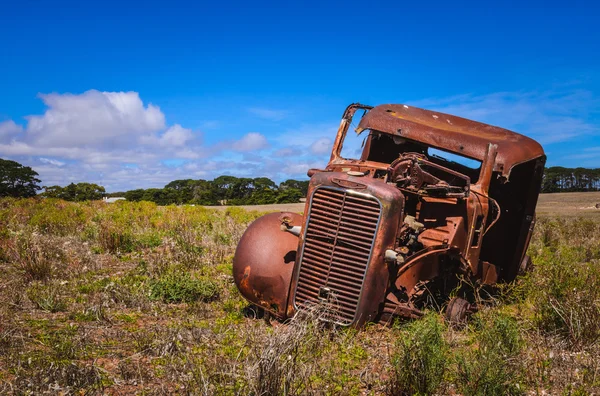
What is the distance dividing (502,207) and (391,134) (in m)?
2.59

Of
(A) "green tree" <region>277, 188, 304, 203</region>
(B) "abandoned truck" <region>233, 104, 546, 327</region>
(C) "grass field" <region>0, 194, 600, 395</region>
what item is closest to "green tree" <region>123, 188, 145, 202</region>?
(A) "green tree" <region>277, 188, 304, 203</region>

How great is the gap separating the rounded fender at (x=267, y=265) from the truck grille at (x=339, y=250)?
0.27 meters

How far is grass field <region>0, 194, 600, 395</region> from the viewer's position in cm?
350

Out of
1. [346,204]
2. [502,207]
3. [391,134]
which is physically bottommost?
[346,204]

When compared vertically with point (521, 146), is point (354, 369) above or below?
below

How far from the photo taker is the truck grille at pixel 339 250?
192 inches

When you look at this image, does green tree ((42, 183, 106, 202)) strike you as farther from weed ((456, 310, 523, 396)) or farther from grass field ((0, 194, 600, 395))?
weed ((456, 310, 523, 396))

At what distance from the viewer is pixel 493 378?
138 inches

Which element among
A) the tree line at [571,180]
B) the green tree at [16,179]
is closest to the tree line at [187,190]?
the green tree at [16,179]

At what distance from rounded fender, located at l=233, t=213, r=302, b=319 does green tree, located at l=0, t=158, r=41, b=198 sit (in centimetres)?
2352

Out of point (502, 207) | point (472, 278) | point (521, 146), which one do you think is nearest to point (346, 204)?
point (472, 278)

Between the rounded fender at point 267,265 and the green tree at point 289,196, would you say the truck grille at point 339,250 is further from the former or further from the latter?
the green tree at point 289,196

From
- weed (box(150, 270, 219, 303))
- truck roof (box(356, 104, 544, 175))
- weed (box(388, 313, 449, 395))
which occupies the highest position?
truck roof (box(356, 104, 544, 175))

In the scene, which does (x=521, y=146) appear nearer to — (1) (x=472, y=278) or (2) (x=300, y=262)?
(1) (x=472, y=278)
